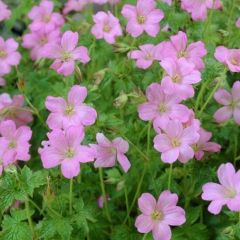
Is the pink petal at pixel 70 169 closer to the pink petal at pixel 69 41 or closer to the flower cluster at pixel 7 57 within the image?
the pink petal at pixel 69 41

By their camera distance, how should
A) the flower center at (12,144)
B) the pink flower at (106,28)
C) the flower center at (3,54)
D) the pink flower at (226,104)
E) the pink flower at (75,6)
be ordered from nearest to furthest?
the flower center at (12,144), the pink flower at (226,104), the pink flower at (106,28), the flower center at (3,54), the pink flower at (75,6)

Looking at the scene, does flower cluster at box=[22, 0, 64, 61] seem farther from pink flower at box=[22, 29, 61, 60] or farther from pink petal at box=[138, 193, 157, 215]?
pink petal at box=[138, 193, 157, 215]

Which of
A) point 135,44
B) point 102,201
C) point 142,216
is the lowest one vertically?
point 102,201

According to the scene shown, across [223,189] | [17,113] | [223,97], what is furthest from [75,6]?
[223,189]

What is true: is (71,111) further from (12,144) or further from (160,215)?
(160,215)

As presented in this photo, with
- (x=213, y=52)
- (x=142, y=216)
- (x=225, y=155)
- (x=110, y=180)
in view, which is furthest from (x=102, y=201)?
(x=213, y=52)

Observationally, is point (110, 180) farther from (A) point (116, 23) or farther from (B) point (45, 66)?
(B) point (45, 66)

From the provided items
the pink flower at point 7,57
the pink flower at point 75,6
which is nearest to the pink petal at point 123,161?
the pink flower at point 7,57
